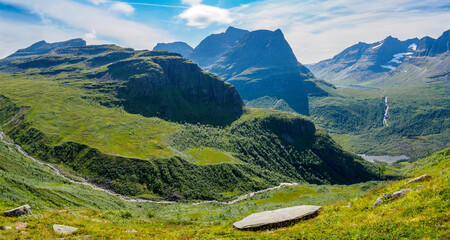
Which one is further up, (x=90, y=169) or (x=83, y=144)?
(x=83, y=144)

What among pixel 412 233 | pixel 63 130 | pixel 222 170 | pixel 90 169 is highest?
pixel 63 130

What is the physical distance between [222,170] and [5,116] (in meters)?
168

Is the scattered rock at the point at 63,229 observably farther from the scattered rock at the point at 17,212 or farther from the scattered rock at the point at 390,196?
the scattered rock at the point at 390,196

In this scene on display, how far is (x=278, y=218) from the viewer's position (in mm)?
27438

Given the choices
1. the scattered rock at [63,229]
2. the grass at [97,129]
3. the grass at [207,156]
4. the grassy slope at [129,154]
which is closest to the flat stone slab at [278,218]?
the scattered rock at [63,229]

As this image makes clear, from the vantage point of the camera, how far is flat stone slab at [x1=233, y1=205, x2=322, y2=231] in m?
26.7

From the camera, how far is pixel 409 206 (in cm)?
2166

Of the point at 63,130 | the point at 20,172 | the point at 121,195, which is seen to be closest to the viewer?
the point at 20,172

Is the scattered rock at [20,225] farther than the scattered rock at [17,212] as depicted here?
No

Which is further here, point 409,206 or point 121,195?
point 121,195

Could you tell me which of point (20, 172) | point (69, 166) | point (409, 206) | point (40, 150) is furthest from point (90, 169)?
point (409, 206)

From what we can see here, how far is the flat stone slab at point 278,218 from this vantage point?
1051 inches

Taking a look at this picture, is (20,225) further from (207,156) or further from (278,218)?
(207,156)

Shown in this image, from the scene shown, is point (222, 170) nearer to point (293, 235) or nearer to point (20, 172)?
point (20, 172)
